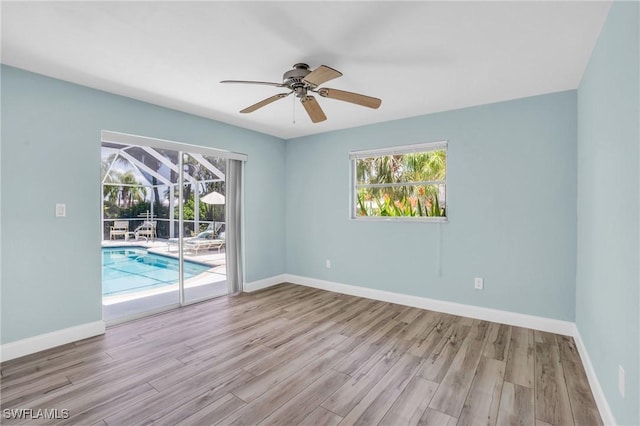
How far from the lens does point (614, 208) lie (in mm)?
1720

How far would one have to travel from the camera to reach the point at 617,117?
1.66m

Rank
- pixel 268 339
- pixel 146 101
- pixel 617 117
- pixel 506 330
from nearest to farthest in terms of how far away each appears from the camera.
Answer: pixel 617 117 → pixel 268 339 → pixel 506 330 → pixel 146 101

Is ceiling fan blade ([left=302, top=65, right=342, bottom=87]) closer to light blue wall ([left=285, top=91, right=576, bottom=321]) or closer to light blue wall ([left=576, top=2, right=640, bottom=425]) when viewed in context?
light blue wall ([left=576, top=2, right=640, bottom=425])

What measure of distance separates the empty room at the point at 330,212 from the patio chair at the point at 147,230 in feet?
0.13

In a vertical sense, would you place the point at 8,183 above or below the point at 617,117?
below

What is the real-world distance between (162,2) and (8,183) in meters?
2.11

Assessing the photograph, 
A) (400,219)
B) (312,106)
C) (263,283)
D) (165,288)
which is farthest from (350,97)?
(165,288)

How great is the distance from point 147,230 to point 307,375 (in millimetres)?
2831

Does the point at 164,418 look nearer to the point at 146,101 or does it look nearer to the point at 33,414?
the point at 33,414

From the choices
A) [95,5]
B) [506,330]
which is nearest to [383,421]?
[506,330]

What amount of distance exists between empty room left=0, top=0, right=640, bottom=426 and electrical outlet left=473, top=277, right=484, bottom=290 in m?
0.01

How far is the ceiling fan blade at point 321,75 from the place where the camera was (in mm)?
1985

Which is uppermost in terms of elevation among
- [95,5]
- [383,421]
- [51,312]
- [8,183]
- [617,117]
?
[95,5]

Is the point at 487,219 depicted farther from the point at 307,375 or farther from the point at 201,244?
the point at 201,244
